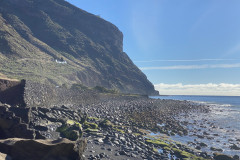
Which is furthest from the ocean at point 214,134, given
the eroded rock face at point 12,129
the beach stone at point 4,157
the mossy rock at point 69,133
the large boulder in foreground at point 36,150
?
the beach stone at point 4,157

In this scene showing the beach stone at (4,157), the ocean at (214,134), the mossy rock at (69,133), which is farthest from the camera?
the ocean at (214,134)

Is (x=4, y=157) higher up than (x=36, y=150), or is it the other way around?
(x=36, y=150)

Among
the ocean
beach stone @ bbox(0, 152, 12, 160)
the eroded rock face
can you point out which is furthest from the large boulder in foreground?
the ocean

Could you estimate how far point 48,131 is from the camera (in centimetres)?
1477

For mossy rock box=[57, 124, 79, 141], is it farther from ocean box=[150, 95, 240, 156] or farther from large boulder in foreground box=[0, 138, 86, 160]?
ocean box=[150, 95, 240, 156]

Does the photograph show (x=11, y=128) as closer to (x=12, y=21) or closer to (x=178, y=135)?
(x=178, y=135)

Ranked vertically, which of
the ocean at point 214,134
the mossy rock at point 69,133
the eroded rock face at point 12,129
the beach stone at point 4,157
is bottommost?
the ocean at point 214,134

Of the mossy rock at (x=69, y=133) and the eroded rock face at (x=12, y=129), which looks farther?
the mossy rock at (x=69, y=133)

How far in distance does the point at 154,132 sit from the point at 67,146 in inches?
672

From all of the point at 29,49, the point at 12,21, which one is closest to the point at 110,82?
the point at 29,49

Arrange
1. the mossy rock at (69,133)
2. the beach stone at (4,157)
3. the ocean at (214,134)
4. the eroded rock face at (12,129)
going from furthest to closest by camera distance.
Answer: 1. the ocean at (214,134)
2. the mossy rock at (69,133)
3. the eroded rock face at (12,129)
4. the beach stone at (4,157)

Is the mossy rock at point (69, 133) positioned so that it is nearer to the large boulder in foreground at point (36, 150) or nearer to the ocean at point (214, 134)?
the large boulder in foreground at point (36, 150)

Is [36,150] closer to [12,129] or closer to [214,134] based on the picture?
[12,129]

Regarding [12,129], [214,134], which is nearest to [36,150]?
[12,129]
